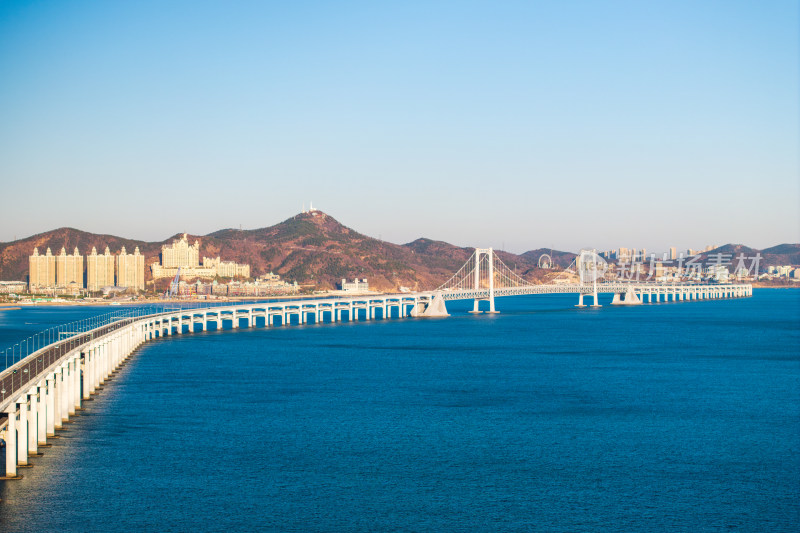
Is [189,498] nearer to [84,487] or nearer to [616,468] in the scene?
[84,487]

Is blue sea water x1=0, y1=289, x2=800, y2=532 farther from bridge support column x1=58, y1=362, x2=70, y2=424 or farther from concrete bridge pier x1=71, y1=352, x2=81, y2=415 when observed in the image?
bridge support column x1=58, y1=362, x2=70, y2=424

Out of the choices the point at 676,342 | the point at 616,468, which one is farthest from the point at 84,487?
the point at 676,342

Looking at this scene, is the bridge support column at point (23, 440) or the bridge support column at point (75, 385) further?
the bridge support column at point (75, 385)

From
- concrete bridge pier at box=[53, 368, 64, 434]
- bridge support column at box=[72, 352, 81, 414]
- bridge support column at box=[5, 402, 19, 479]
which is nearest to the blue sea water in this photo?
bridge support column at box=[5, 402, 19, 479]

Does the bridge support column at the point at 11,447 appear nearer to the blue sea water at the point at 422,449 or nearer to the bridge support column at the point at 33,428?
the blue sea water at the point at 422,449

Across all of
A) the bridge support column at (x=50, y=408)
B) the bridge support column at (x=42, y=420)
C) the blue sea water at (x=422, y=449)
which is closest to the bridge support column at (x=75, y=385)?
the blue sea water at (x=422, y=449)

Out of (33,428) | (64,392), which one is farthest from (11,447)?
(64,392)

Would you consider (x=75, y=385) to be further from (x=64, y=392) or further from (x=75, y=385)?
(x=64, y=392)

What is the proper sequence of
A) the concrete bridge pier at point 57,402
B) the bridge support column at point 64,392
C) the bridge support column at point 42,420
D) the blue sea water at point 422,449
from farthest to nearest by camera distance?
the bridge support column at point 64,392
the concrete bridge pier at point 57,402
the bridge support column at point 42,420
the blue sea water at point 422,449
